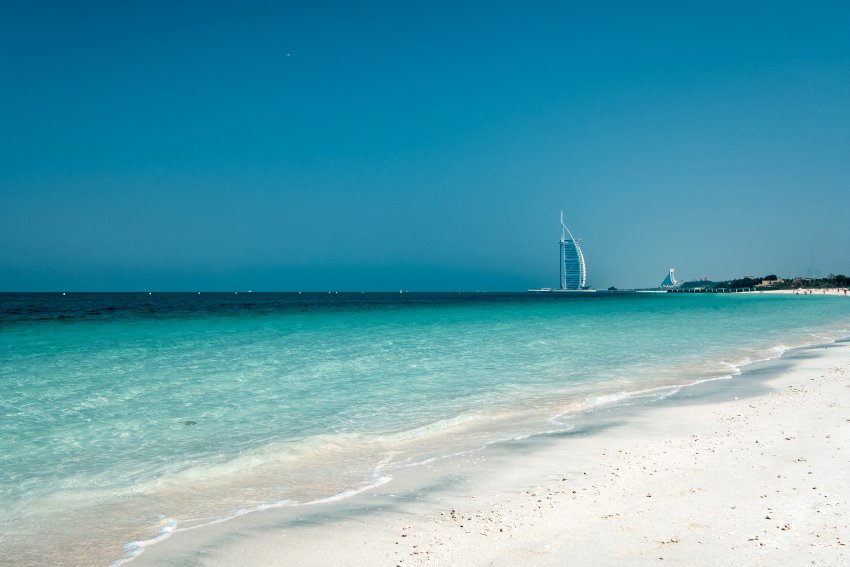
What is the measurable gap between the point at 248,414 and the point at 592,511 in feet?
21.3

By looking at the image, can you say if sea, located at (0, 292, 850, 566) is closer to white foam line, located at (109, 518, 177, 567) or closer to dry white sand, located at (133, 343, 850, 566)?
white foam line, located at (109, 518, 177, 567)

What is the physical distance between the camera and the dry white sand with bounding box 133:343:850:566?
13.4ft

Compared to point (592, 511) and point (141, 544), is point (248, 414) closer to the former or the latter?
point (141, 544)

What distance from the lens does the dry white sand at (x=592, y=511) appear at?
408 cm

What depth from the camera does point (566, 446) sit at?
7141 mm

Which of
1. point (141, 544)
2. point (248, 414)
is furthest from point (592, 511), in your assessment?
point (248, 414)

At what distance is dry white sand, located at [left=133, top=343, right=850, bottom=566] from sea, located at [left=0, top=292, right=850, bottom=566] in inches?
22.3

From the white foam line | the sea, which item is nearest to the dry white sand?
the white foam line

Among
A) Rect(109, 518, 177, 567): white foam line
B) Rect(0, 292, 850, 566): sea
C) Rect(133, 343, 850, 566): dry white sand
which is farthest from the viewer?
Rect(0, 292, 850, 566): sea

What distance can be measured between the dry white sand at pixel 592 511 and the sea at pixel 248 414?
57cm

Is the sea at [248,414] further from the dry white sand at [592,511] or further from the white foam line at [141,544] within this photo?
the dry white sand at [592,511]

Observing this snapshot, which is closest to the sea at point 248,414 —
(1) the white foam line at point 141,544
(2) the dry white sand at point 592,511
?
(1) the white foam line at point 141,544

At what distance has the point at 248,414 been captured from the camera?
973cm

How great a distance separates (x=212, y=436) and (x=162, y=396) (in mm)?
3726
